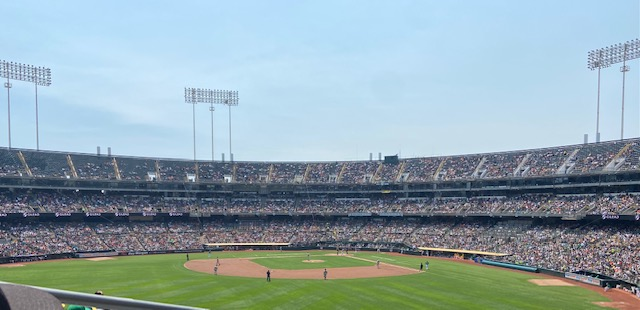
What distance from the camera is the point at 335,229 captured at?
79438mm

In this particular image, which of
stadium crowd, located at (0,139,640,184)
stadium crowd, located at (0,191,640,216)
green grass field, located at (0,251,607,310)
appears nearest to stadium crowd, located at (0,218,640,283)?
stadium crowd, located at (0,191,640,216)

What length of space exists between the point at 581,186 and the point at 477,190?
1624cm

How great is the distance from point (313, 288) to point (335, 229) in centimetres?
4096

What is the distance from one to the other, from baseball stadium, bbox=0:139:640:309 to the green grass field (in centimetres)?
23

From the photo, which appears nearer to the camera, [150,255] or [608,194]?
[608,194]

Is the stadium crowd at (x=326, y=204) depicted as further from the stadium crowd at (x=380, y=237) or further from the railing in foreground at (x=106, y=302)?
the railing in foreground at (x=106, y=302)

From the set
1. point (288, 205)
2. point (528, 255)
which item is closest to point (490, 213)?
point (528, 255)

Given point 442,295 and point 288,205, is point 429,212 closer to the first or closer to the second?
point 288,205

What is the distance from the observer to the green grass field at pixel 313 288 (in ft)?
107

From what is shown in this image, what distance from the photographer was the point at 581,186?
5816 centimetres

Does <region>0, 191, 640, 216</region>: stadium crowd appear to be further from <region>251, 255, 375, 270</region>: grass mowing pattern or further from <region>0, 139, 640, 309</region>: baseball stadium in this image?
<region>251, 255, 375, 270</region>: grass mowing pattern

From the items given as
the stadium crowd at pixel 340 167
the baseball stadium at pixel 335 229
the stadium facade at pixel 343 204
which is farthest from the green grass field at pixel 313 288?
the stadium crowd at pixel 340 167

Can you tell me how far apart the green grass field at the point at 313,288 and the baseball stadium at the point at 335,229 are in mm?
230

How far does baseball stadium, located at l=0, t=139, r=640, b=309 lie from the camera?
38281 mm
